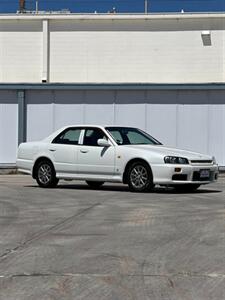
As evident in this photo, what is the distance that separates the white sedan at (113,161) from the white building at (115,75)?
780 centimetres

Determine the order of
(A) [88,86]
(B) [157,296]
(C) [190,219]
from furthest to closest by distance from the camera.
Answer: (A) [88,86] < (C) [190,219] < (B) [157,296]

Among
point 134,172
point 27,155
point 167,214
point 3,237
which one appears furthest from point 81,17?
point 3,237

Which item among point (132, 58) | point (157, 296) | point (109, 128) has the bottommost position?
point (157, 296)

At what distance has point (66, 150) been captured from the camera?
1592cm

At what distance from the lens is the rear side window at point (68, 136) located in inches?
634

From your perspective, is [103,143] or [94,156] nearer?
[103,143]

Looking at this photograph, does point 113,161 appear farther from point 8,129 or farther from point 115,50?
point 115,50

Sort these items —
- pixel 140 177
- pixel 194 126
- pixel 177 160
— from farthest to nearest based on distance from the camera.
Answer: pixel 194 126 → pixel 140 177 → pixel 177 160

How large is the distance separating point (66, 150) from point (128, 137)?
146 centimetres

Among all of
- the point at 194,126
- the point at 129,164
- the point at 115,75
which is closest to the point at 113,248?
the point at 129,164

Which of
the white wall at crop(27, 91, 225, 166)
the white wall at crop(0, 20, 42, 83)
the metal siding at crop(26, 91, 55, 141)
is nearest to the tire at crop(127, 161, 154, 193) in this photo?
the white wall at crop(27, 91, 225, 166)

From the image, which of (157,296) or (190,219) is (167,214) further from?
(157,296)

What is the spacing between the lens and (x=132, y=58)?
27.2 metres

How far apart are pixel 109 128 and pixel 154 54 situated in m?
11.8
